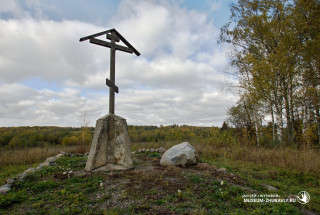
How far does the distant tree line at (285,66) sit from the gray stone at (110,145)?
8.40 meters

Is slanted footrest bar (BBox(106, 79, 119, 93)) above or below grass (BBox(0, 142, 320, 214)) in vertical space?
above

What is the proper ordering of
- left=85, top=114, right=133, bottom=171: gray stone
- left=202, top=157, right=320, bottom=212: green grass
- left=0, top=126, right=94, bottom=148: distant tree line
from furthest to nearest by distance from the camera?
left=0, top=126, right=94, bottom=148: distant tree line < left=85, top=114, right=133, bottom=171: gray stone < left=202, top=157, right=320, bottom=212: green grass

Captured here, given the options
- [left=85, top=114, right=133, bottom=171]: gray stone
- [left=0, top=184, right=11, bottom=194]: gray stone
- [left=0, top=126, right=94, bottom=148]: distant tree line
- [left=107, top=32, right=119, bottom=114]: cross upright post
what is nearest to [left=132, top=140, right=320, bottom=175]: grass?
[left=85, top=114, right=133, bottom=171]: gray stone

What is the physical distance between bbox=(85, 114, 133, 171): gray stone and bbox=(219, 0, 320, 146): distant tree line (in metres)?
8.40

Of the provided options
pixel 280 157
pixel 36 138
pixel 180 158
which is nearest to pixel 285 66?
pixel 280 157

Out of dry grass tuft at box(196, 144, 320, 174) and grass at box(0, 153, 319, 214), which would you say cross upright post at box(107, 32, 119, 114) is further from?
dry grass tuft at box(196, 144, 320, 174)

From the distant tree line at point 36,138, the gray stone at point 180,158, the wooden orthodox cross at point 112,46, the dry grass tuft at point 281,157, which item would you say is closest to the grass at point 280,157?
the dry grass tuft at point 281,157

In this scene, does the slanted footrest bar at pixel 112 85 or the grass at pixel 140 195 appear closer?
the grass at pixel 140 195

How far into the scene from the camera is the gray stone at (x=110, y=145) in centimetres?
555

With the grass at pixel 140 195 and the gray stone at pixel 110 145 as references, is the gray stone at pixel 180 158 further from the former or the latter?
the gray stone at pixel 110 145

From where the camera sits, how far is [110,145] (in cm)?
585

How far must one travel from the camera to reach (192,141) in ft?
39.5

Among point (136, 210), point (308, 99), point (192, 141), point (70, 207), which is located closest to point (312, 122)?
point (308, 99)

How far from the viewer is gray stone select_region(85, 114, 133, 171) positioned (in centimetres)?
555
